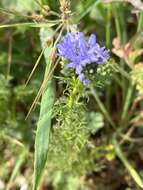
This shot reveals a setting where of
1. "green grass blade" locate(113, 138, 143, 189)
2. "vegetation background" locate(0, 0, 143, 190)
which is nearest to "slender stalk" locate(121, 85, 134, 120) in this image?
"vegetation background" locate(0, 0, 143, 190)

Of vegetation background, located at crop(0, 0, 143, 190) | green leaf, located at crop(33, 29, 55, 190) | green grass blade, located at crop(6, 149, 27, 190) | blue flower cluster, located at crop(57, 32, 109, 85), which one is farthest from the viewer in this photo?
green grass blade, located at crop(6, 149, 27, 190)

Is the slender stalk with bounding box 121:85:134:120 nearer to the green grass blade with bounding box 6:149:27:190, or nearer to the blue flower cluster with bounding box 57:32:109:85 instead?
the green grass blade with bounding box 6:149:27:190

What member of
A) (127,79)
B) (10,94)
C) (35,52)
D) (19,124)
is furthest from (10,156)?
(127,79)

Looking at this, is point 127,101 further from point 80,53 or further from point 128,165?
point 80,53

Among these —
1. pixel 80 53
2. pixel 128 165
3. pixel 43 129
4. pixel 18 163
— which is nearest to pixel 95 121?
pixel 128 165

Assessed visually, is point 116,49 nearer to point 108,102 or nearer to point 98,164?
point 108,102
